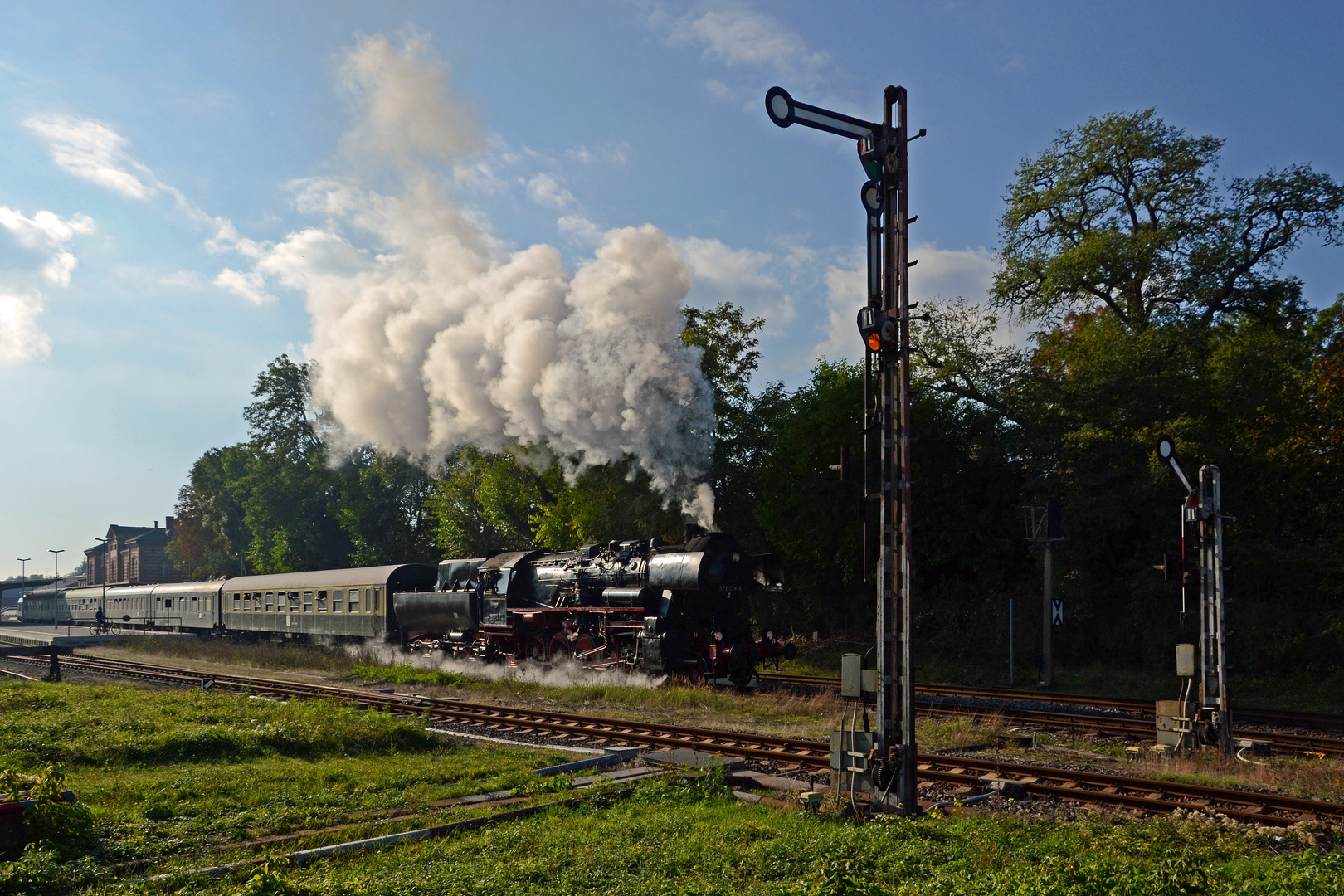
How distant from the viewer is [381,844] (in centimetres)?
806

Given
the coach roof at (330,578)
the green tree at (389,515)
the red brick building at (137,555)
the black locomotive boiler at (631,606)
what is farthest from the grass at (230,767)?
the red brick building at (137,555)

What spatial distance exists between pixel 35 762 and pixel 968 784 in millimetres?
11382

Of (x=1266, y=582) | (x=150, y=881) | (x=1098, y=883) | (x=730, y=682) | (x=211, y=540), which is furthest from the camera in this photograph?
(x=211, y=540)

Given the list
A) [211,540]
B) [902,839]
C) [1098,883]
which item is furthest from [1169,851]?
[211,540]

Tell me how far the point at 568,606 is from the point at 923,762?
11751 millimetres

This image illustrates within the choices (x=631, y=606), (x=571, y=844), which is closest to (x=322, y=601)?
(x=631, y=606)

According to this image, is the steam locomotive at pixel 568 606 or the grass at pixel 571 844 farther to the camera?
the steam locomotive at pixel 568 606

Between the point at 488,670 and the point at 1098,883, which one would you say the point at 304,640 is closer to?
the point at 488,670

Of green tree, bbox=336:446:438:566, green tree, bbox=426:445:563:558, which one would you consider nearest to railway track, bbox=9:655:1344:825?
green tree, bbox=426:445:563:558

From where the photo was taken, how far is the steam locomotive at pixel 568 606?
62.4 feet

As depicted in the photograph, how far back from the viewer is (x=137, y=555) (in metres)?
99.3

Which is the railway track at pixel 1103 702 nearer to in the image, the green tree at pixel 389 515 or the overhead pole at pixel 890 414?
the overhead pole at pixel 890 414

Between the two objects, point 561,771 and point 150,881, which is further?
point 561,771

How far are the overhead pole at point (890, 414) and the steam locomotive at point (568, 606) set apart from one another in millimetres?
9532
